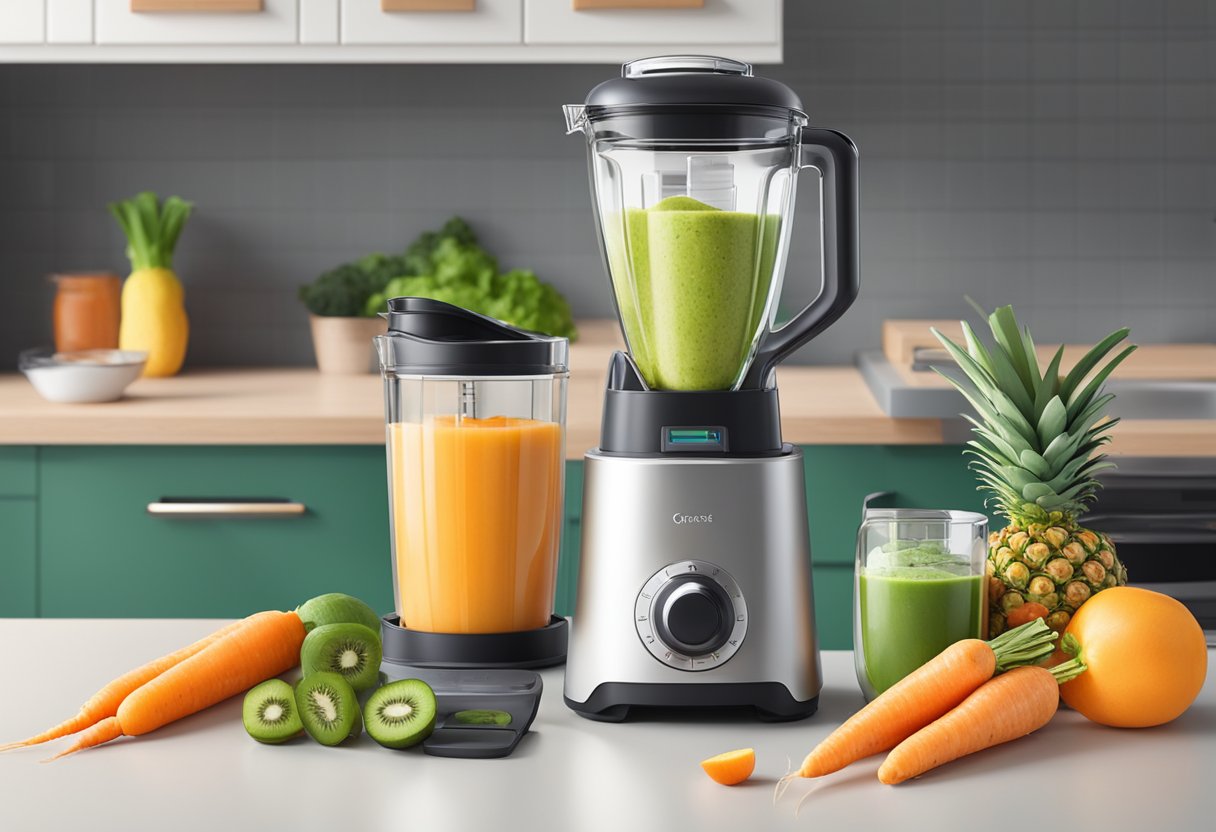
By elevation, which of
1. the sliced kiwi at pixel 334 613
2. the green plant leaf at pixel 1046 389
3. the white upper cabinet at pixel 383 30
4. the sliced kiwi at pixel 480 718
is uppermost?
A: the white upper cabinet at pixel 383 30

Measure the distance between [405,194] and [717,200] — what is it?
1.85 metres

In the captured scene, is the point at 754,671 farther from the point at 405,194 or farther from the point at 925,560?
the point at 405,194

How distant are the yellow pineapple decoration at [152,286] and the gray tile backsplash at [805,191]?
15 centimetres

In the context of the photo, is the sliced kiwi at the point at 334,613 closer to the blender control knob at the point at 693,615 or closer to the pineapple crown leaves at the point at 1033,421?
the blender control knob at the point at 693,615

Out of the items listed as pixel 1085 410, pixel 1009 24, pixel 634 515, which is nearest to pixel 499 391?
pixel 634 515

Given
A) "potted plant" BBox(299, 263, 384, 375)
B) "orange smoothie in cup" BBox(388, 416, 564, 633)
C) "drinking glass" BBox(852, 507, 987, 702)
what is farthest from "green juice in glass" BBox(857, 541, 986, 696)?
"potted plant" BBox(299, 263, 384, 375)

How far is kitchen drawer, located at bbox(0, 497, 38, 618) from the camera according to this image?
210 cm

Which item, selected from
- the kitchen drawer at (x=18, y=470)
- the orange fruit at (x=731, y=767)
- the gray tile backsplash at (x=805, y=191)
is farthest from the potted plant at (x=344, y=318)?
the orange fruit at (x=731, y=767)

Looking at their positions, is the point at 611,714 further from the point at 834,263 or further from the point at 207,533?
the point at 207,533

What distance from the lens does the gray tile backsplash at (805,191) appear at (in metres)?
2.64

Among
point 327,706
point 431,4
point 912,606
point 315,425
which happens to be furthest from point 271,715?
point 431,4

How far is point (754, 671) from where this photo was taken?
895 mm

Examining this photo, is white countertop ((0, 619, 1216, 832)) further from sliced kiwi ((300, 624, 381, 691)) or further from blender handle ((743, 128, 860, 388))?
blender handle ((743, 128, 860, 388))

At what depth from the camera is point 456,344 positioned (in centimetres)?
97
